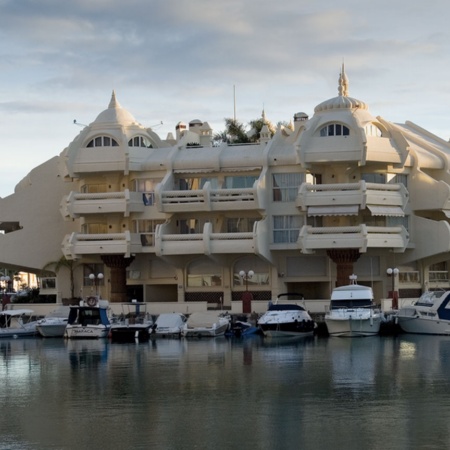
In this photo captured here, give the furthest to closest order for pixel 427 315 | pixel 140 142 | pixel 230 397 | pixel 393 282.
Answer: pixel 140 142 → pixel 393 282 → pixel 427 315 → pixel 230 397

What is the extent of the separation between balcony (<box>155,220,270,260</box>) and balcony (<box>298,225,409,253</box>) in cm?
294

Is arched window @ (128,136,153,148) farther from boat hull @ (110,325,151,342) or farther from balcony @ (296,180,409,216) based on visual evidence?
boat hull @ (110,325,151,342)

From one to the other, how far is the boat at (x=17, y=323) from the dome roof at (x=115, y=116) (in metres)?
15.4

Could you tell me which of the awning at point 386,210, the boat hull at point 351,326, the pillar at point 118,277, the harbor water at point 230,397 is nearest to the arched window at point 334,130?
the awning at point 386,210

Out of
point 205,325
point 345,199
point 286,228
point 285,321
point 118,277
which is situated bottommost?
point 205,325

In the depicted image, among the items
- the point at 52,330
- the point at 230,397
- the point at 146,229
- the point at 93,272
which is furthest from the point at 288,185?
the point at 230,397

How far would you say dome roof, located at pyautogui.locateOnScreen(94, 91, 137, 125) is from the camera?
8312 centimetres

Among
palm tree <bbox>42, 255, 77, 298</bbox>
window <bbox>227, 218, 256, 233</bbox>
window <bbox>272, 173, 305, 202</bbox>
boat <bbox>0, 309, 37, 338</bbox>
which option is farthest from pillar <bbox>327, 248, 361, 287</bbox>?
boat <bbox>0, 309, 37, 338</bbox>

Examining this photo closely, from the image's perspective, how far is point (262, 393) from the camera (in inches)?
1603

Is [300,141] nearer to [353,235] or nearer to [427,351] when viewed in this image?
[353,235]

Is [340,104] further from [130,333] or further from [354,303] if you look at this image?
[130,333]

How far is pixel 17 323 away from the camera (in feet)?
254

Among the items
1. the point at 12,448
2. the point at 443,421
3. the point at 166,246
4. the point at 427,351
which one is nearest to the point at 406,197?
the point at 166,246

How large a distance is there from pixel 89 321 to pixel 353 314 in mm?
17066
